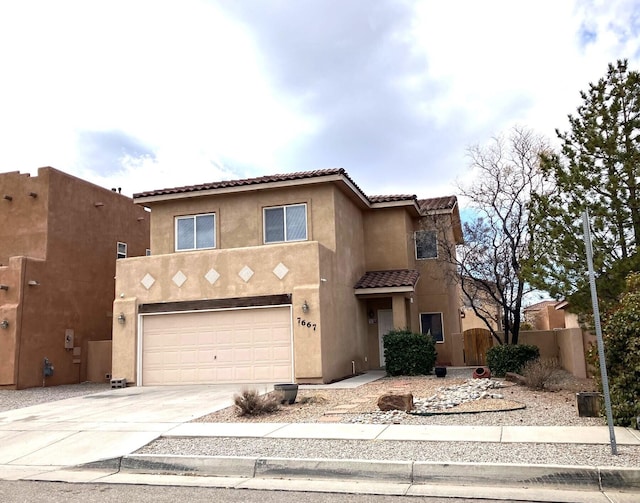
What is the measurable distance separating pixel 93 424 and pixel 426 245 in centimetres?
1575

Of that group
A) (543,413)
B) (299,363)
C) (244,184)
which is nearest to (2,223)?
(244,184)

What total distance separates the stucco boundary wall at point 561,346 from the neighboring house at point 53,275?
13576mm

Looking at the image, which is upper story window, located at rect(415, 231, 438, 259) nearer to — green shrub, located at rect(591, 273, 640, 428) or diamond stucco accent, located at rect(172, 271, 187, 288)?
diamond stucco accent, located at rect(172, 271, 187, 288)

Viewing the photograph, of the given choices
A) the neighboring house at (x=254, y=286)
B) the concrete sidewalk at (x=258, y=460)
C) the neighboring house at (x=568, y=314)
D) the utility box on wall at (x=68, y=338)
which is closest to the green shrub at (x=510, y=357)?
the neighboring house at (x=568, y=314)

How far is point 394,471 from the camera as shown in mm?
7328

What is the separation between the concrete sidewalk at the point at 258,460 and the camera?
688cm

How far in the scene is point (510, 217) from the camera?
1814 centimetres

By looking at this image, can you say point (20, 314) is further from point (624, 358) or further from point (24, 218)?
point (624, 358)

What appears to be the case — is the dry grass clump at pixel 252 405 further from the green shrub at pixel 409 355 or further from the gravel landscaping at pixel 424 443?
the green shrub at pixel 409 355

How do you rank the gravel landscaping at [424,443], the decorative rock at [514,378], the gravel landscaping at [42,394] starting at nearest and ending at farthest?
1. the gravel landscaping at [424,443]
2. the decorative rock at [514,378]
3. the gravel landscaping at [42,394]

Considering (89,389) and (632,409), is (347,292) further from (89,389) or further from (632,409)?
(632,409)

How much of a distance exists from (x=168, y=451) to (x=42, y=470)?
1805 mm

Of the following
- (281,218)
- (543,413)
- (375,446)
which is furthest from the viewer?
(281,218)

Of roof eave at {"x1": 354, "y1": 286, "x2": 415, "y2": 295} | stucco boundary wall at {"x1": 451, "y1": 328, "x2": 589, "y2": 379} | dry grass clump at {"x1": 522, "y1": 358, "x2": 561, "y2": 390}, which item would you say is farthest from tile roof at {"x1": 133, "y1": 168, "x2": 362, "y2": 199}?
stucco boundary wall at {"x1": 451, "y1": 328, "x2": 589, "y2": 379}
